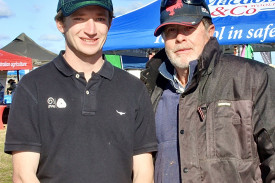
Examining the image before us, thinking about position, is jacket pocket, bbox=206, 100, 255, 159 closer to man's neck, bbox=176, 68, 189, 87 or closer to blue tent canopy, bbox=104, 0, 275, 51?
man's neck, bbox=176, 68, 189, 87

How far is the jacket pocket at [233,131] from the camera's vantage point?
2055 mm

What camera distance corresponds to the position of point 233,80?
2.16 meters

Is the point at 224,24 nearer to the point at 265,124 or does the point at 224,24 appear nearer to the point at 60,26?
Result: the point at 265,124

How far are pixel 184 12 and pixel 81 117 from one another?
40.4 inches

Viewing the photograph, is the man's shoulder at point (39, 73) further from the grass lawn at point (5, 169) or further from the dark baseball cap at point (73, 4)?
the grass lawn at point (5, 169)

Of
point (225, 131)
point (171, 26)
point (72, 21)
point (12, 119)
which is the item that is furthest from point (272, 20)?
point (12, 119)

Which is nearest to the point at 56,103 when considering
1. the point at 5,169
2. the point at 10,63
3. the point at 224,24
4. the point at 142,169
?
the point at 142,169

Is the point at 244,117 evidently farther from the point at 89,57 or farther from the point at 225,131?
the point at 89,57

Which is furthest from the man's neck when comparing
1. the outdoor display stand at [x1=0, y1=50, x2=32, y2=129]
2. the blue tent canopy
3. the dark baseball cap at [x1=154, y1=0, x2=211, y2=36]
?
the outdoor display stand at [x1=0, y1=50, x2=32, y2=129]

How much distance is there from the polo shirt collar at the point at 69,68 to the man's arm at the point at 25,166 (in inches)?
18.7

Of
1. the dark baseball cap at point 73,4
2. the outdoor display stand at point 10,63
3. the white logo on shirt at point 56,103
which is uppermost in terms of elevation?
the outdoor display stand at point 10,63

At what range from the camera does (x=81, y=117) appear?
1.88m

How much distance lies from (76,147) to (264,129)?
3.47ft

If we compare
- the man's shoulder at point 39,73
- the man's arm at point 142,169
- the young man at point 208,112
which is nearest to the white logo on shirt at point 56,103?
the man's shoulder at point 39,73
